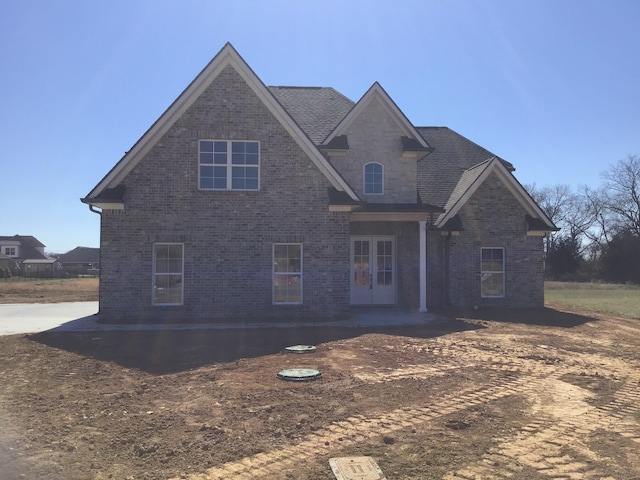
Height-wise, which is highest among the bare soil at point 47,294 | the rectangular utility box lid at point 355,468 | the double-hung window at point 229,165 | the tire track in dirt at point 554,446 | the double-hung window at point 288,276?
the double-hung window at point 229,165

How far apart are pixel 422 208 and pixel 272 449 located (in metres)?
12.6

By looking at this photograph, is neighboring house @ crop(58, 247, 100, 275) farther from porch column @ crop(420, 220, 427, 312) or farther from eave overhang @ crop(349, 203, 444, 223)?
porch column @ crop(420, 220, 427, 312)

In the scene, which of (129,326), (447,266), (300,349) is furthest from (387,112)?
(129,326)

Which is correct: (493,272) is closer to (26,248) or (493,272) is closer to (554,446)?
(554,446)

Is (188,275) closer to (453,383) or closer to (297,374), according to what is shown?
(297,374)

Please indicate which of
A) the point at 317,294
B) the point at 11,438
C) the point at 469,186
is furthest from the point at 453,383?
the point at 469,186

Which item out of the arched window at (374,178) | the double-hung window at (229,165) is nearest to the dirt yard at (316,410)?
the double-hung window at (229,165)

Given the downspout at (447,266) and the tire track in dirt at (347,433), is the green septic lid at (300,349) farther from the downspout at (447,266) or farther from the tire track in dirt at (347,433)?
the downspout at (447,266)

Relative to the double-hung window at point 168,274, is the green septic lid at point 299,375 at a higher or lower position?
lower

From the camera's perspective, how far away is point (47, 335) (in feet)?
40.7

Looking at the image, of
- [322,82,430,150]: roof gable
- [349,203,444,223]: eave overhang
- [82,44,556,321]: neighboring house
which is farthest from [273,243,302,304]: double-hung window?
[322,82,430,150]: roof gable

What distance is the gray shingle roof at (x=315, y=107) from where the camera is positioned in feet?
61.2

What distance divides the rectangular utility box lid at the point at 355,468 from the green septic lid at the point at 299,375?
122 inches

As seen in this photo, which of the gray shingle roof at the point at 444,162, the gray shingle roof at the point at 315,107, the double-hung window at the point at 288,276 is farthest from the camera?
the gray shingle roof at the point at 444,162
